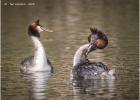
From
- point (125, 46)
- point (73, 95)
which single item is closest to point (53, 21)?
point (125, 46)

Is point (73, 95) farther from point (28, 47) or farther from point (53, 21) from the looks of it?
point (53, 21)

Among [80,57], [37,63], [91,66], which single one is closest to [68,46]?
[37,63]

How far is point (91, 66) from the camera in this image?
72.5 feet

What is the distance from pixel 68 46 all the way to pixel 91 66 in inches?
217

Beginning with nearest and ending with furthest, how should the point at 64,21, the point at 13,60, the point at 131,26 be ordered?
the point at 13,60, the point at 131,26, the point at 64,21

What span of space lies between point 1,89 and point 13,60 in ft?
14.4

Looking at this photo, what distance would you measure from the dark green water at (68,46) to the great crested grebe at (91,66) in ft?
0.88

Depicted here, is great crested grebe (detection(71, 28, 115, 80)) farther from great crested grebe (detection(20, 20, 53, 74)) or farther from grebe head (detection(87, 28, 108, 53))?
great crested grebe (detection(20, 20, 53, 74))

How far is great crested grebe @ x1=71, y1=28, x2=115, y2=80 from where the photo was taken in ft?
71.6

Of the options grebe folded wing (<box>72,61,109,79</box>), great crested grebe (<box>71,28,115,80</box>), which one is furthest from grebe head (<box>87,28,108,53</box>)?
grebe folded wing (<box>72,61,109,79</box>)

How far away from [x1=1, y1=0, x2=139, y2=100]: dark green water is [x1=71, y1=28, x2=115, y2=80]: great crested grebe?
27 cm

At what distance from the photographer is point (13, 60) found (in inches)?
977

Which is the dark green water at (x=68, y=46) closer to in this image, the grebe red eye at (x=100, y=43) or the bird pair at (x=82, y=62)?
the bird pair at (x=82, y=62)

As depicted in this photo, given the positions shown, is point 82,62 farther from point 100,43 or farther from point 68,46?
point 68,46
